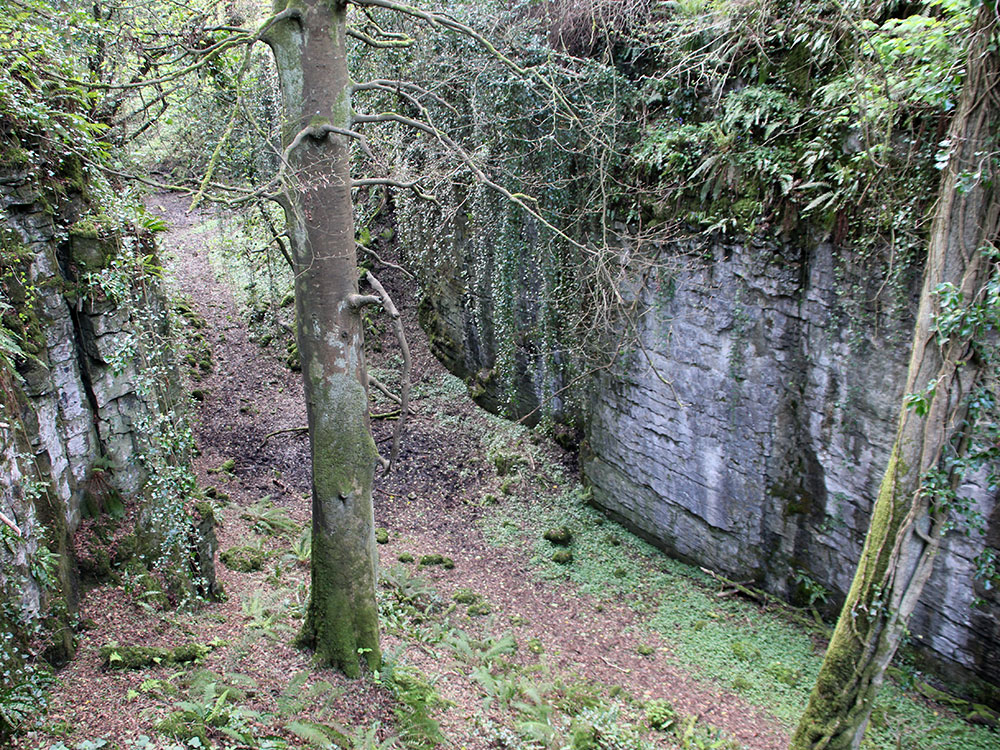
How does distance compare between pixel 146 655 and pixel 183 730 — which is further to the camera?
pixel 146 655

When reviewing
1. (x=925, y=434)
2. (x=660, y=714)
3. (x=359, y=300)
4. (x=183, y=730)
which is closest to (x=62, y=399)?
(x=359, y=300)

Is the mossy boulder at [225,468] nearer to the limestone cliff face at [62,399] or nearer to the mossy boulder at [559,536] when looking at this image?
the limestone cliff face at [62,399]

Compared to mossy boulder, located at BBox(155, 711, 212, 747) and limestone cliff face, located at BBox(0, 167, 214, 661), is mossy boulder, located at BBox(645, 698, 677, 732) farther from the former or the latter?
limestone cliff face, located at BBox(0, 167, 214, 661)

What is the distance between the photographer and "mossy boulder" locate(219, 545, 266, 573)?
283 inches

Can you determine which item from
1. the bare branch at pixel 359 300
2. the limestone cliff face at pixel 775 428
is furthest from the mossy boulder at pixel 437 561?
the bare branch at pixel 359 300

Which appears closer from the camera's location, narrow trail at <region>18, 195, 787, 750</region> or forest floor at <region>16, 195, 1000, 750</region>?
forest floor at <region>16, 195, 1000, 750</region>

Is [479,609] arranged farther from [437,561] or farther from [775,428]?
[775,428]

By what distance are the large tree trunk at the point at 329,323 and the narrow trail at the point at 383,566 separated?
0.66 m

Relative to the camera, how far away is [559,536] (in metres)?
9.08

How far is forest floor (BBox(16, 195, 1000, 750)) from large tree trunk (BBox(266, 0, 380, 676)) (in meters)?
0.65

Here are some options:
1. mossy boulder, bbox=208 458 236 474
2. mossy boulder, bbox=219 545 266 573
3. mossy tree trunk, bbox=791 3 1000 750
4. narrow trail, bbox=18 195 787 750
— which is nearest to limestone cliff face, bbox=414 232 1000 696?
mossy tree trunk, bbox=791 3 1000 750

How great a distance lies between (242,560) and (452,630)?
2709 mm

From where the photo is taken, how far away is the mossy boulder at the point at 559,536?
909cm

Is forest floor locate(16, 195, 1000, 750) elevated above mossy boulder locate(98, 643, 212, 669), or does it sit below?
below
